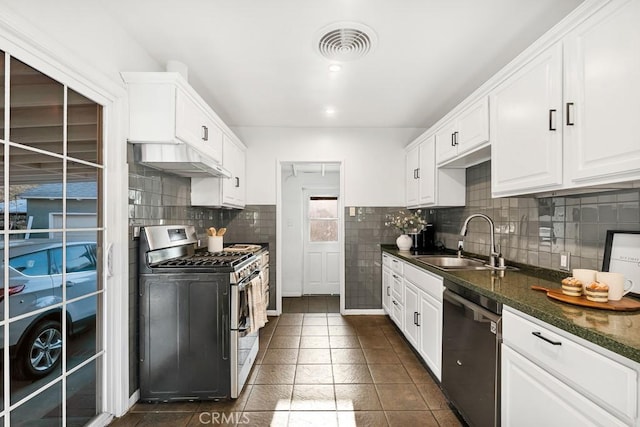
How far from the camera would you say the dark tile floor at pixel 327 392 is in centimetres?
206

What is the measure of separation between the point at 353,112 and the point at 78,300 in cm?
304

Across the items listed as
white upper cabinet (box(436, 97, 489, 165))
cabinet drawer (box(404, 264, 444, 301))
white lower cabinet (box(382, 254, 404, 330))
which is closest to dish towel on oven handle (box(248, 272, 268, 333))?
cabinet drawer (box(404, 264, 444, 301))

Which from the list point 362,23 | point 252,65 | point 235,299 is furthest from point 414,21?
point 235,299

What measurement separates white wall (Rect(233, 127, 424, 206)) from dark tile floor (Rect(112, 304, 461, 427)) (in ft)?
5.87

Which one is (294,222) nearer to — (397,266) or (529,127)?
(397,266)

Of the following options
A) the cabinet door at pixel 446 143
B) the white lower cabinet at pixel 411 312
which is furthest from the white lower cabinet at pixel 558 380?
the cabinet door at pixel 446 143

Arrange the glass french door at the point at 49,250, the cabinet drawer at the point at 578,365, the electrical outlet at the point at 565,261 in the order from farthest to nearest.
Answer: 1. the electrical outlet at the point at 565,261
2. the glass french door at the point at 49,250
3. the cabinet drawer at the point at 578,365

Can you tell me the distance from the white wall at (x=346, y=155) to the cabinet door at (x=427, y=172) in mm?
646

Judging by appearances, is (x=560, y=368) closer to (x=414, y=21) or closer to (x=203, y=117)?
(x=414, y=21)

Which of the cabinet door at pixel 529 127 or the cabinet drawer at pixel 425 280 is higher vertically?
the cabinet door at pixel 529 127

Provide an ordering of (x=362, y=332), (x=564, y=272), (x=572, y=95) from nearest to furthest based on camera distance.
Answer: (x=572, y=95), (x=564, y=272), (x=362, y=332)

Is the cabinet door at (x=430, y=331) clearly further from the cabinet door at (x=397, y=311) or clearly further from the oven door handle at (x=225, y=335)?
the oven door handle at (x=225, y=335)

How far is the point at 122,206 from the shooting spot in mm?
2080

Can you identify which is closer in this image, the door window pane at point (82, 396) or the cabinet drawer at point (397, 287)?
the door window pane at point (82, 396)
